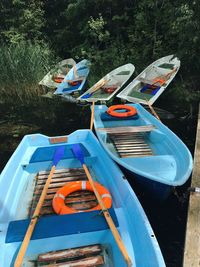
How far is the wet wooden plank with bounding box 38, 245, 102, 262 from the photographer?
3.11 metres

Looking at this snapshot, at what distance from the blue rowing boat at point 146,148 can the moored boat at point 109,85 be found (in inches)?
54.4

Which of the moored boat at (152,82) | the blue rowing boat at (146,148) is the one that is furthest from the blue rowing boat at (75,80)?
the blue rowing boat at (146,148)

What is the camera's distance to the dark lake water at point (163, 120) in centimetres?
400

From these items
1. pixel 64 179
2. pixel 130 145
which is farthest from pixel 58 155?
pixel 130 145

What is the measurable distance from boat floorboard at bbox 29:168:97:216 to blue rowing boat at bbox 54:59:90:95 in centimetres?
521

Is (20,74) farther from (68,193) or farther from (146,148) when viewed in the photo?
(68,193)

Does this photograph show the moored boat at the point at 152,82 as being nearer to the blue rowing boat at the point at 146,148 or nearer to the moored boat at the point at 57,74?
the blue rowing boat at the point at 146,148

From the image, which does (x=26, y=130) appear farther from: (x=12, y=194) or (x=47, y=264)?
(x=47, y=264)

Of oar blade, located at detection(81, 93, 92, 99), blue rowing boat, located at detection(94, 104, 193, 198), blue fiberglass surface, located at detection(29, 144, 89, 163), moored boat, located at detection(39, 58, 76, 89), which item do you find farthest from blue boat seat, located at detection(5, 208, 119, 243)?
moored boat, located at detection(39, 58, 76, 89)

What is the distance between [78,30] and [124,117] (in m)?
7.31

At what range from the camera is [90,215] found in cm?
338

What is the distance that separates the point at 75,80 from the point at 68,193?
22.2 ft

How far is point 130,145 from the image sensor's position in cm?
557

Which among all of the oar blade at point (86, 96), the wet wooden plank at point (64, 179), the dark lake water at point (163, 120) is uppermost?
the wet wooden plank at point (64, 179)
